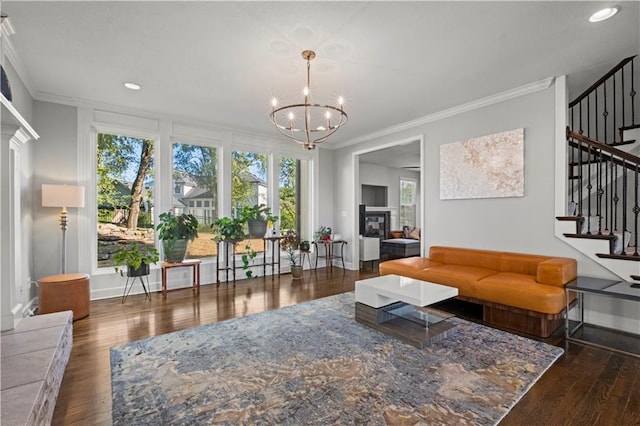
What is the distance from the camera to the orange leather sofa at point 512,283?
2955 mm

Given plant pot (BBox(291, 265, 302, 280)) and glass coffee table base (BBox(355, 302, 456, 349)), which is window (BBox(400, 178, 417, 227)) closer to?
plant pot (BBox(291, 265, 302, 280))

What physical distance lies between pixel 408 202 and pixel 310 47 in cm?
795

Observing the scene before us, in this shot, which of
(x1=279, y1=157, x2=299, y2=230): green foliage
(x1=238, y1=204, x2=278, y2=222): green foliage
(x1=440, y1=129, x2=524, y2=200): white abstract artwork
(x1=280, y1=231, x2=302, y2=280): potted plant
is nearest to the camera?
(x1=440, y1=129, x2=524, y2=200): white abstract artwork

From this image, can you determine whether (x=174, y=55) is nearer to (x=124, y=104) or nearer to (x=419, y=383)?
(x=124, y=104)

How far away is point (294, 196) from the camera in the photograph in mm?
6605

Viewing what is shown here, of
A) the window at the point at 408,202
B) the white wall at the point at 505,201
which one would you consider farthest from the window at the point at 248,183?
the window at the point at 408,202

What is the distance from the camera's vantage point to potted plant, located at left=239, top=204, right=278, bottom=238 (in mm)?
5418

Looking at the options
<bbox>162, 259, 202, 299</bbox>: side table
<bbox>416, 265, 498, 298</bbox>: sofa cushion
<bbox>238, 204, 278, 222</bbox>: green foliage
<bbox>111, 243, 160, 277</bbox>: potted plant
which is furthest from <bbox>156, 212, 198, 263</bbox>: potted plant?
<bbox>416, 265, 498, 298</bbox>: sofa cushion

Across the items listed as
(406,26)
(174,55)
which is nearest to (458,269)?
(406,26)

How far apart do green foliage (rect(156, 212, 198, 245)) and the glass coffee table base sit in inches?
119

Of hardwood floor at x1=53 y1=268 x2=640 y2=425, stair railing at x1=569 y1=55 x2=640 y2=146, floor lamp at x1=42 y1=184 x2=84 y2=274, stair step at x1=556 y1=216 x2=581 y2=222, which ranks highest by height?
stair railing at x1=569 y1=55 x2=640 y2=146

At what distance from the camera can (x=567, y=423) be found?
178 cm

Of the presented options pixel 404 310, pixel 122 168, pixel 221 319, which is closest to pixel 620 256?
pixel 404 310

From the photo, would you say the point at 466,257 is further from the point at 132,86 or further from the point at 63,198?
the point at 63,198
